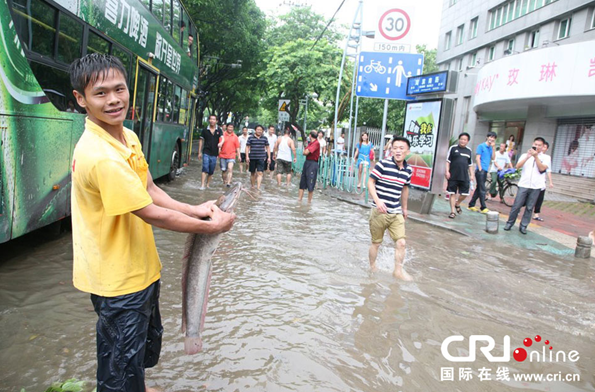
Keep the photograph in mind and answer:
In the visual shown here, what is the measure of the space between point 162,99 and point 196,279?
8.41 m

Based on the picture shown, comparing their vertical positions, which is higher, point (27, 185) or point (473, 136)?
point (473, 136)

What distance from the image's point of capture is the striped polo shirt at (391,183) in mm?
5211

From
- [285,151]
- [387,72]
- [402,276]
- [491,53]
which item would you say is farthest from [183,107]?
[491,53]

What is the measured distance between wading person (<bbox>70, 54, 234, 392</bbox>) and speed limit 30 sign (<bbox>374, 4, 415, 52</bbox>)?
10265 millimetres

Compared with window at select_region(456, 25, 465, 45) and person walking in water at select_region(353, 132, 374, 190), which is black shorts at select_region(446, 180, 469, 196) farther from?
window at select_region(456, 25, 465, 45)

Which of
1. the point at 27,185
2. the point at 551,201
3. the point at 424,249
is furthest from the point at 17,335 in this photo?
the point at 551,201

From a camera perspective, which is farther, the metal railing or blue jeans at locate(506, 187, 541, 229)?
the metal railing

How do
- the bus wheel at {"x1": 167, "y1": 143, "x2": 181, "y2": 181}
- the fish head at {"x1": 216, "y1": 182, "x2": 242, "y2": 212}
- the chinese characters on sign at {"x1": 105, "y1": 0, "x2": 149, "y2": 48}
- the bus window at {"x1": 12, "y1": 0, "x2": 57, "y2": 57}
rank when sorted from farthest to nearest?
the bus wheel at {"x1": 167, "y1": 143, "x2": 181, "y2": 181}
the chinese characters on sign at {"x1": 105, "y1": 0, "x2": 149, "y2": 48}
the bus window at {"x1": 12, "y1": 0, "x2": 57, "y2": 57}
the fish head at {"x1": 216, "y1": 182, "x2": 242, "y2": 212}

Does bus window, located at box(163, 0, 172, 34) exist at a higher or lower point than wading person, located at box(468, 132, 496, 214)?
higher

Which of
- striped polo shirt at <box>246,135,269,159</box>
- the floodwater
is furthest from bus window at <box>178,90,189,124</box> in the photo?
Answer: the floodwater

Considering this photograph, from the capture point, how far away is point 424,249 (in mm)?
6891

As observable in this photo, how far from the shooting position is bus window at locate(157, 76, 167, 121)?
9.51m

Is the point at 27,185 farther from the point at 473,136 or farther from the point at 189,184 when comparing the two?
the point at 473,136

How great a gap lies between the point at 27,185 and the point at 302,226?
4587 mm
